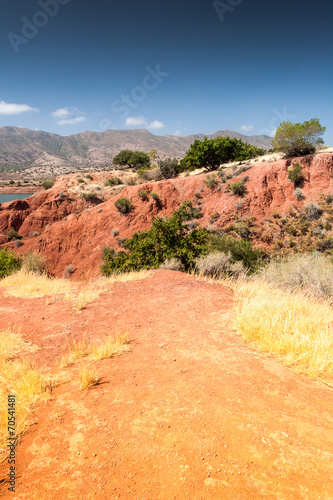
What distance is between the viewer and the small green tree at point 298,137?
2336 cm

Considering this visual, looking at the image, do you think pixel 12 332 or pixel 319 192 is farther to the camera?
pixel 319 192

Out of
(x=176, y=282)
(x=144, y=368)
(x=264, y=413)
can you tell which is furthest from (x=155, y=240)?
(x=264, y=413)

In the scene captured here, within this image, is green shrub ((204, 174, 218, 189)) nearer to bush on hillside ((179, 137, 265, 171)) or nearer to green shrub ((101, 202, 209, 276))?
bush on hillside ((179, 137, 265, 171))

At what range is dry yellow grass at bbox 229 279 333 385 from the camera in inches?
142

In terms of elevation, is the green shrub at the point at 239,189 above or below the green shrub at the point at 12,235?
above

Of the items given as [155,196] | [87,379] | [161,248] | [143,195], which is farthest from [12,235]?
[87,379]

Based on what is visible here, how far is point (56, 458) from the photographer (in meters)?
2.26

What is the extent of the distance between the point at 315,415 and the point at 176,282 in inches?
234

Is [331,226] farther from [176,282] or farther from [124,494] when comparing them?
[124,494]

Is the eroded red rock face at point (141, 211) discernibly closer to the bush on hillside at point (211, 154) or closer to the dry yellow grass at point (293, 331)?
the bush on hillside at point (211, 154)

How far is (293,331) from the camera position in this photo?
171 inches

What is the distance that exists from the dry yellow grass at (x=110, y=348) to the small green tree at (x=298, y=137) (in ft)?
84.5

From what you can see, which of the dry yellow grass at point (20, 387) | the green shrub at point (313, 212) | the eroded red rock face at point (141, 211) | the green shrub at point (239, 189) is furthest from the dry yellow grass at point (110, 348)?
the green shrub at point (239, 189)

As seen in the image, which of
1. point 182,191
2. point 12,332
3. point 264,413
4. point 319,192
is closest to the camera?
point 264,413
